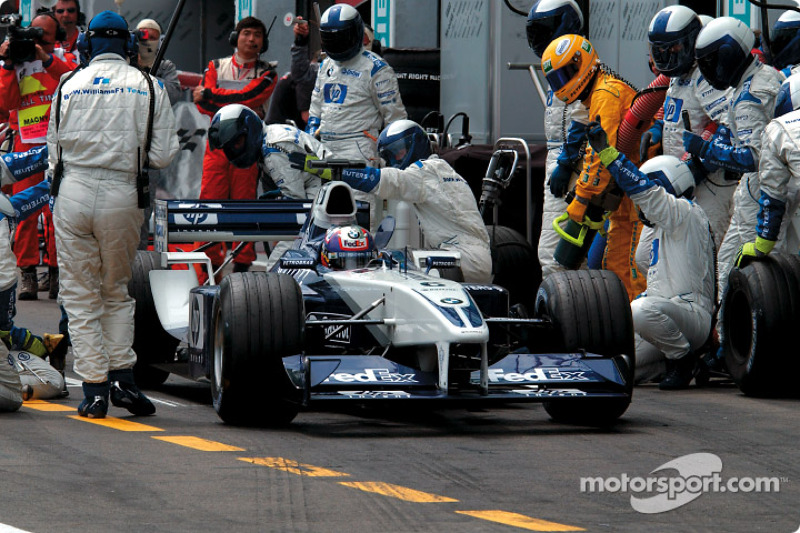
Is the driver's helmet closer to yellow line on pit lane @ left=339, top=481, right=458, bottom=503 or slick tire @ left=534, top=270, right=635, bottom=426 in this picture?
slick tire @ left=534, top=270, right=635, bottom=426

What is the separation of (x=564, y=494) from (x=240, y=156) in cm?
548

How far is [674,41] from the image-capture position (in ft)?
33.7

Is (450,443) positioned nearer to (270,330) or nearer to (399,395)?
(399,395)

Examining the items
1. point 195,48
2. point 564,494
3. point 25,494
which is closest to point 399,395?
point 564,494

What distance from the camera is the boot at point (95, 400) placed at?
8.05 m

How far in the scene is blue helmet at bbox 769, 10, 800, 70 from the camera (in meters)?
10.9

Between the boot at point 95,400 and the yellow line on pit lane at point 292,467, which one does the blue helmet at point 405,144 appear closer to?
the boot at point 95,400

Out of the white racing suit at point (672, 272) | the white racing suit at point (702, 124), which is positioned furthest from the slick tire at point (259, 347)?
the white racing suit at point (702, 124)

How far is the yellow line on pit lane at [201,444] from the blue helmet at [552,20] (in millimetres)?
5201

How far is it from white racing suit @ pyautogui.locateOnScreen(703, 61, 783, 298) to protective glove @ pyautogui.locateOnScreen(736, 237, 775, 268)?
1.19ft

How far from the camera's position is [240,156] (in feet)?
35.7

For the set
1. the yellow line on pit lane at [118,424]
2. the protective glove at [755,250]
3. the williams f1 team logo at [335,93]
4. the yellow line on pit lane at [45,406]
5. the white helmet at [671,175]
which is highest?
the williams f1 team logo at [335,93]
